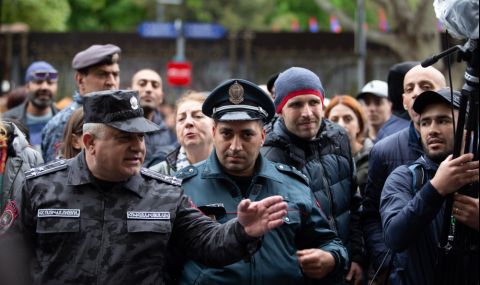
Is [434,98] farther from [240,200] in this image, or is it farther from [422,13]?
[422,13]

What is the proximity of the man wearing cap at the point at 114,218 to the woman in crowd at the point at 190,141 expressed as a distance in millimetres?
1841

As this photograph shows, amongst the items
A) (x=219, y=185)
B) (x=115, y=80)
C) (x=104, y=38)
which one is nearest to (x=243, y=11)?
(x=104, y=38)

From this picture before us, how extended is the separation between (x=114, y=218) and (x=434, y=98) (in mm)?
1902

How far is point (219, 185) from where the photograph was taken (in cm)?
483

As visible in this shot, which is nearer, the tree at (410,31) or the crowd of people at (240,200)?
the crowd of people at (240,200)

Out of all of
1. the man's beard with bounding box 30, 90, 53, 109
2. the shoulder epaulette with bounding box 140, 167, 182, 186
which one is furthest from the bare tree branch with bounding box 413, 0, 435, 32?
the shoulder epaulette with bounding box 140, 167, 182, 186

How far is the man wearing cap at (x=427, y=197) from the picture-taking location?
4.24 metres

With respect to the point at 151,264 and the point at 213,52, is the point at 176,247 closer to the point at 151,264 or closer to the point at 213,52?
the point at 151,264

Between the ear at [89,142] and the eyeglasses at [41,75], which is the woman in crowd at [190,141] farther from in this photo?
the eyeglasses at [41,75]

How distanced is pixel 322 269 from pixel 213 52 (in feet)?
60.6

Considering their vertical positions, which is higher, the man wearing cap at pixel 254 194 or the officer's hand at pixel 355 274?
the man wearing cap at pixel 254 194

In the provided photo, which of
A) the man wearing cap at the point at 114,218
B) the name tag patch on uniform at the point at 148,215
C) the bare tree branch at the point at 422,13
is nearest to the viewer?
the man wearing cap at the point at 114,218

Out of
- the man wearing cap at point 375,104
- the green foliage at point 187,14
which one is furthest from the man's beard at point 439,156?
the green foliage at point 187,14

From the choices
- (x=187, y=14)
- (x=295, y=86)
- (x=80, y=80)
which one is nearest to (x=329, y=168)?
(x=295, y=86)
